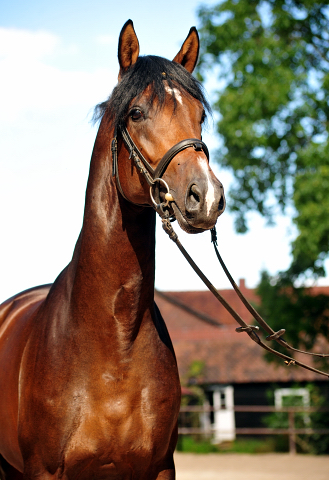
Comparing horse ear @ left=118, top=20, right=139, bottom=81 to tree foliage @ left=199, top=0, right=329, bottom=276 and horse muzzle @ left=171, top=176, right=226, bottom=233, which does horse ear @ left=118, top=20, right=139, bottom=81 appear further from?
tree foliage @ left=199, top=0, right=329, bottom=276

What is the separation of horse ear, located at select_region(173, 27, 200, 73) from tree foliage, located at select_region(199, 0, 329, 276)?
933 centimetres

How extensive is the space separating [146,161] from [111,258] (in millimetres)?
550

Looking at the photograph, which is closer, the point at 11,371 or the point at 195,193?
the point at 195,193

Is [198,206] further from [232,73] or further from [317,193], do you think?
[232,73]

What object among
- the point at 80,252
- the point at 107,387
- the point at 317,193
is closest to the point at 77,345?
the point at 107,387

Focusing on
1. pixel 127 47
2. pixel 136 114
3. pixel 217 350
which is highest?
pixel 127 47

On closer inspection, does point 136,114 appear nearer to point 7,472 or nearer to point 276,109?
point 7,472

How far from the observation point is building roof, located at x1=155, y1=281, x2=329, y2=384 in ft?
94.1

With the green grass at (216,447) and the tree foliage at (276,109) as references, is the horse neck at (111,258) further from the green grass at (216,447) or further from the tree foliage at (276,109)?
the green grass at (216,447)

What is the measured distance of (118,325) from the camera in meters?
2.76

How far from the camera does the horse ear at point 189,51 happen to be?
307cm

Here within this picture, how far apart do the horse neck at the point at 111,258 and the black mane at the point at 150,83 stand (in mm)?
195

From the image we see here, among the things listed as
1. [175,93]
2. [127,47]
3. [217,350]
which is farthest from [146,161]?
[217,350]

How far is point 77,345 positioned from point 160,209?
2.85 ft
